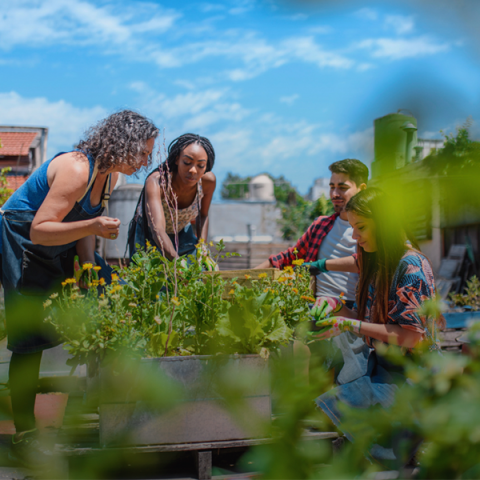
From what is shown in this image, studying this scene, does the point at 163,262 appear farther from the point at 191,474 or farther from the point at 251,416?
the point at 251,416

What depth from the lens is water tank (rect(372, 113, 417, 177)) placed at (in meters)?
0.26

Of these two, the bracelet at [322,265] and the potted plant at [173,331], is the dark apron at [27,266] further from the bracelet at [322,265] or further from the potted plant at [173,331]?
the bracelet at [322,265]

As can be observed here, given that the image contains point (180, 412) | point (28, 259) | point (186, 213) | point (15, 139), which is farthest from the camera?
point (15, 139)

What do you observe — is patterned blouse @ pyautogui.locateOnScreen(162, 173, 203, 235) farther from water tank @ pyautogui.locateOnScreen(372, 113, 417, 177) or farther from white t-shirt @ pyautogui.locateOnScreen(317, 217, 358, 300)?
water tank @ pyautogui.locateOnScreen(372, 113, 417, 177)

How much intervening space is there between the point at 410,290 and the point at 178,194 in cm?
139

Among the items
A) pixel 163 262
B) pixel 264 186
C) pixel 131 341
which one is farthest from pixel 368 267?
pixel 264 186

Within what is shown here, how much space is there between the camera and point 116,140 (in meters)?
2.02

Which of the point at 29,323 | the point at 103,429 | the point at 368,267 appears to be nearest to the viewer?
the point at 29,323

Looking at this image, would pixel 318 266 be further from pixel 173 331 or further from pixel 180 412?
pixel 180 412

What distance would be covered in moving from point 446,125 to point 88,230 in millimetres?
1714

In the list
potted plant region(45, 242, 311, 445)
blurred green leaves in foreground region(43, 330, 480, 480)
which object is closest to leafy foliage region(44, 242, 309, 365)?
potted plant region(45, 242, 311, 445)

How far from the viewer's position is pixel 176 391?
0.53m

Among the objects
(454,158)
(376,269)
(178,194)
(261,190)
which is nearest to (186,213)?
(178,194)

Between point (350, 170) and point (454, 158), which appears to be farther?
point (350, 170)
